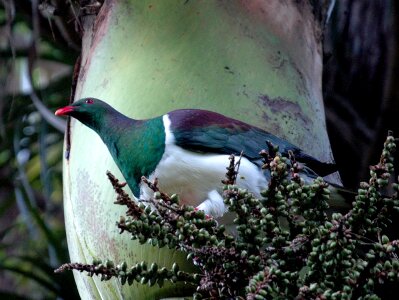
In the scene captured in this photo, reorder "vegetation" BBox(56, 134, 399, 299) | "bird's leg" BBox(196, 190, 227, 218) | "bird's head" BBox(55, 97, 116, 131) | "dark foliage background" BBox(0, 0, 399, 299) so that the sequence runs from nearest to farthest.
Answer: "vegetation" BBox(56, 134, 399, 299), "bird's leg" BBox(196, 190, 227, 218), "bird's head" BBox(55, 97, 116, 131), "dark foliage background" BBox(0, 0, 399, 299)

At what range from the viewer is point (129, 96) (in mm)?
1869

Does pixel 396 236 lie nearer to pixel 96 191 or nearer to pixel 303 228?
pixel 303 228

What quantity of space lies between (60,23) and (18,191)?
22.4 inches

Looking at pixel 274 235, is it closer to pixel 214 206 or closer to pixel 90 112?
pixel 214 206

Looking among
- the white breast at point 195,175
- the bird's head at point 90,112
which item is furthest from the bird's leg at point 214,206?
the bird's head at point 90,112

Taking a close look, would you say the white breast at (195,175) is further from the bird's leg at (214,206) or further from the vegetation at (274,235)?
the vegetation at (274,235)

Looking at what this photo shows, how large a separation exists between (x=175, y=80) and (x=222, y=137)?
7.7 inches

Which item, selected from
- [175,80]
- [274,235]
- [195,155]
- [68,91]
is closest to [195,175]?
[195,155]

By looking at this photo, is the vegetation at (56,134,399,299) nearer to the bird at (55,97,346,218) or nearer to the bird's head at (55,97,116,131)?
the bird at (55,97,346,218)

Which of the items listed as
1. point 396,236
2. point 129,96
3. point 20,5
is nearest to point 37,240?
point 20,5

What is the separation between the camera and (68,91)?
286cm

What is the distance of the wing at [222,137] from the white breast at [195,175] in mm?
17

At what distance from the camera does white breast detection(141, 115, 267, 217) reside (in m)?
1.69

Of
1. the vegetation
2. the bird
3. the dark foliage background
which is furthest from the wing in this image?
the dark foliage background
